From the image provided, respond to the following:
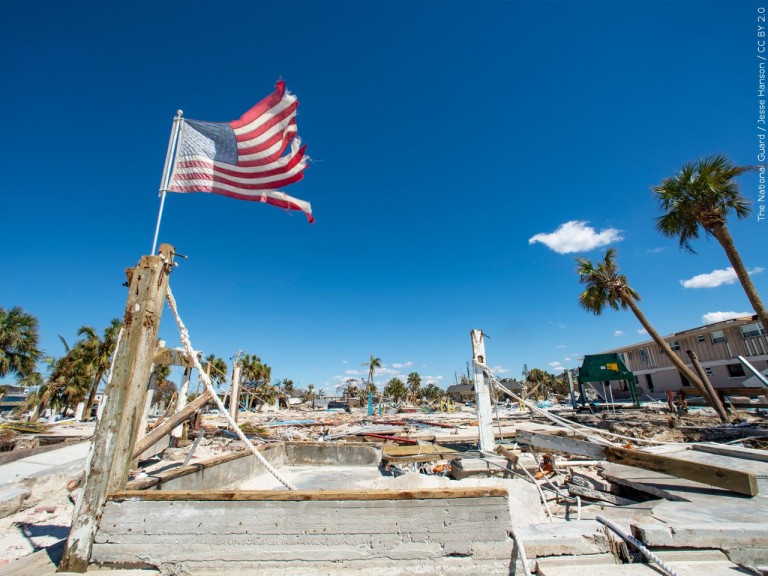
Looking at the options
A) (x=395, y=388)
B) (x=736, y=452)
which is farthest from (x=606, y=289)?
(x=395, y=388)

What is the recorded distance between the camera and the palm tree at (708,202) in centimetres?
1344

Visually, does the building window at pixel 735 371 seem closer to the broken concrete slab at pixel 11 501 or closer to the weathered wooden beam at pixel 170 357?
the weathered wooden beam at pixel 170 357

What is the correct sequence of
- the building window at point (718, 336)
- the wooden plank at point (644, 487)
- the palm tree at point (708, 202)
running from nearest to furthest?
the wooden plank at point (644, 487)
the palm tree at point (708, 202)
the building window at point (718, 336)

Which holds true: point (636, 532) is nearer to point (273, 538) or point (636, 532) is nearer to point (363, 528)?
point (363, 528)

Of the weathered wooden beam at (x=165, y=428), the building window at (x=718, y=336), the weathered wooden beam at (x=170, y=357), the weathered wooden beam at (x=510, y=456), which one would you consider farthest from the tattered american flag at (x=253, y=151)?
the building window at (x=718, y=336)

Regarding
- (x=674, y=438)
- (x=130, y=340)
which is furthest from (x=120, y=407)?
(x=674, y=438)

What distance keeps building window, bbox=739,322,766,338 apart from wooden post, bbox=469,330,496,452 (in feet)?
105

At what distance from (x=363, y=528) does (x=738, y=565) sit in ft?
11.3

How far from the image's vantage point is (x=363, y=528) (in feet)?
10.3

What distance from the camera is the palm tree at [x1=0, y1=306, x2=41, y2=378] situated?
68.8 ft

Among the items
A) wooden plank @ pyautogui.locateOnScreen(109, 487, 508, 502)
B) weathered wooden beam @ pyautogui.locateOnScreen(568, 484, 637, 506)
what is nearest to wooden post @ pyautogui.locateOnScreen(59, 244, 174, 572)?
wooden plank @ pyautogui.locateOnScreen(109, 487, 508, 502)

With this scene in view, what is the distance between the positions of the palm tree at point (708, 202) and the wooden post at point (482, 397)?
41.8 ft

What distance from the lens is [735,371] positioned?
91.2 ft

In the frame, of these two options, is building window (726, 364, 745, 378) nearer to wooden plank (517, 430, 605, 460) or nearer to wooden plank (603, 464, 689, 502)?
wooden plank (517, 430, 605, 460)
